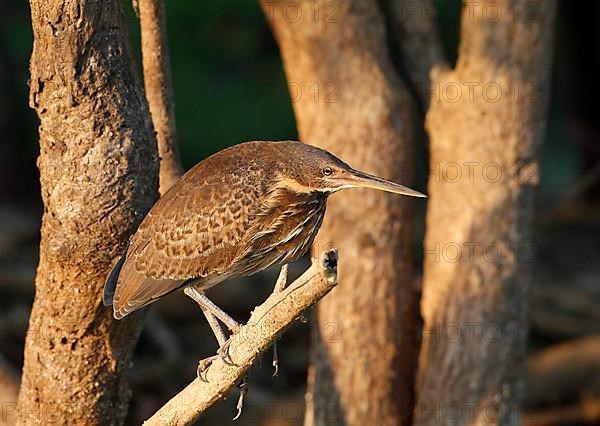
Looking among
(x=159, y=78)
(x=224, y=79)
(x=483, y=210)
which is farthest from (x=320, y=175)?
(x=224, y=79)

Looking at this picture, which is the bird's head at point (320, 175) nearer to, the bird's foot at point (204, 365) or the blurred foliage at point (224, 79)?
the bird's foot at point (204, 365)

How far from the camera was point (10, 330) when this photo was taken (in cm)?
791

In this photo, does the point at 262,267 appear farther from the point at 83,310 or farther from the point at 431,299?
the point at 431,299

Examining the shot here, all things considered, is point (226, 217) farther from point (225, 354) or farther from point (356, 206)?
point (356, 206)

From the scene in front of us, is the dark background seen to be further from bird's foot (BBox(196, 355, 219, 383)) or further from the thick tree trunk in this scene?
bird's foot (BBox(196, 355, 219, 383))

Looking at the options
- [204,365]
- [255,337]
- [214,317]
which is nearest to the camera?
[255,337]

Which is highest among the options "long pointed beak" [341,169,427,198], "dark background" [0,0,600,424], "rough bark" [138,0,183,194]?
"rough bark" [138,0,183,194]

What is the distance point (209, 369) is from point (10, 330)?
4.15 meters

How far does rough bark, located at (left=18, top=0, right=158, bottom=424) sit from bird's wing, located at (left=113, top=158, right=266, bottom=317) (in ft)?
0.53

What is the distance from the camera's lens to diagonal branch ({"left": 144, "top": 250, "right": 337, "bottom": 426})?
3.50m

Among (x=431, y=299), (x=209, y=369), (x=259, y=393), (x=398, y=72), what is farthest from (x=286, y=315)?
(x=259, y=393)

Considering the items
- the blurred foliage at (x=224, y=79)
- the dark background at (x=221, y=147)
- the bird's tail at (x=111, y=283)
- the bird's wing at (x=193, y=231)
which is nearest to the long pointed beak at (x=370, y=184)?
the bird's wing at (x=193, y=231)

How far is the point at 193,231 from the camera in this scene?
13.9 feet

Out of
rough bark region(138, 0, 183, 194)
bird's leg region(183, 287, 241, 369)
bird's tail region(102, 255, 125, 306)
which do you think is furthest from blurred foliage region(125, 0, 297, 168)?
bird's tail region(102, 255, 125, 306)
